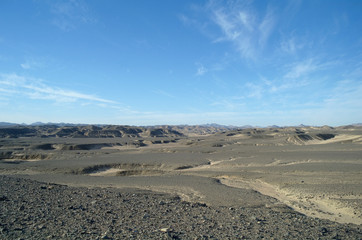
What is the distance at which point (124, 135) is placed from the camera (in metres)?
105

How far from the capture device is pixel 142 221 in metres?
9.15

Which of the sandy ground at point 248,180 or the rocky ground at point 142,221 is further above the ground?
the rocky ground at point 142,221

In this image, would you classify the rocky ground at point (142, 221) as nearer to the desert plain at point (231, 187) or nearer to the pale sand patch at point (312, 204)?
the desert plain at point (231, 187)

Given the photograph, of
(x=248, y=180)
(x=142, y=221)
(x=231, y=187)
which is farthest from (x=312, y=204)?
(x=142, y=221)

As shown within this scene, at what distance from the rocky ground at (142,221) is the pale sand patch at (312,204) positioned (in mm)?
2082

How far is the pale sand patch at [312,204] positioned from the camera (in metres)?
11.9

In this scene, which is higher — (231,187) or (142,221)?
(142,221)

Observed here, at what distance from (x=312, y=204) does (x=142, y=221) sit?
1067 cm

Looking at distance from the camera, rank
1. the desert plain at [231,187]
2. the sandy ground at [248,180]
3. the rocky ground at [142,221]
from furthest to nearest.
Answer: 1. the sandy ground at [248,180]
2. the desert plain at [231,187]
3. the rocky ground at [142,221]

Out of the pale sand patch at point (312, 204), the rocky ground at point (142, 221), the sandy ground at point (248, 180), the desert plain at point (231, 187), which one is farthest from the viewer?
the sandy ground at point (248, 180)

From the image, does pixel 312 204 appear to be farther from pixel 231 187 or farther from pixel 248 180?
pixel 248 180

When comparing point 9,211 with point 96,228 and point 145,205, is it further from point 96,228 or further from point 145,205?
point 145,205

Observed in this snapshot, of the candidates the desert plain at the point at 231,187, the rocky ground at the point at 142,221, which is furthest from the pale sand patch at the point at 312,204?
the rocky ground at the point at 142,221

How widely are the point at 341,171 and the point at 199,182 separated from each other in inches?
534
